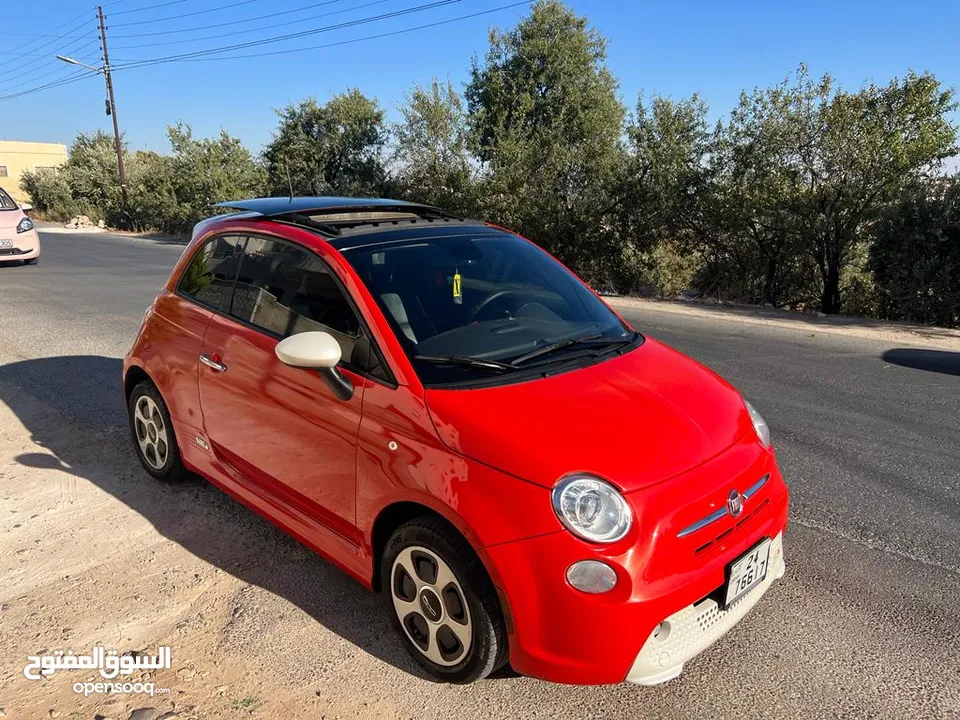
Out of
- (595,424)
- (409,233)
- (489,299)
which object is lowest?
(595,424)

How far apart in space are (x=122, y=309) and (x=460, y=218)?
8.67 meters

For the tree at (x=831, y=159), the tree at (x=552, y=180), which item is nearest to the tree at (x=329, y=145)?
the tree at (x=552, y=180)

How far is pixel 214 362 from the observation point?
3570mm

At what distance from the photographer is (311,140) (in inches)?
1300

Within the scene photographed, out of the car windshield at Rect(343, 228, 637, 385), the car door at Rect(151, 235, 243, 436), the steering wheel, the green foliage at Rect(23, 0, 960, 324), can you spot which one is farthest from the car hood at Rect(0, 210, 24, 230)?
the steering wheel

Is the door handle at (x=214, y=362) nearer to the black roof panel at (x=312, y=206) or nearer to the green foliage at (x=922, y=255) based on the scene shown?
the black roof panel at (x=312, y=206)

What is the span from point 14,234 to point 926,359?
664 inches

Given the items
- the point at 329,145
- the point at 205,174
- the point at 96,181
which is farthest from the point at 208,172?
the point at 96,181

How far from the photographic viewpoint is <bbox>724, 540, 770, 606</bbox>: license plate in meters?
2.48

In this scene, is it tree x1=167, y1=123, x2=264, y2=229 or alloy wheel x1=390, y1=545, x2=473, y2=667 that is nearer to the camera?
alloy wheel x1=390, y1=545, x2=473, y2=667

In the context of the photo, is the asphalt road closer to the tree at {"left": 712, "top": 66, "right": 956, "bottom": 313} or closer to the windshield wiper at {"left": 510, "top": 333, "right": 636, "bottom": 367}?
the windshield wiper at {"left": 510, "top": 333, "right": 636, "bottom": 367}

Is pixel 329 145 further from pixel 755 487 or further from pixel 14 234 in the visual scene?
pixel 755 487

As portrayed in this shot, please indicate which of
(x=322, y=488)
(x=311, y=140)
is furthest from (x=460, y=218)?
(x=311, y=140)

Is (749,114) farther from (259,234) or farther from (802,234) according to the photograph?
(259,234)
